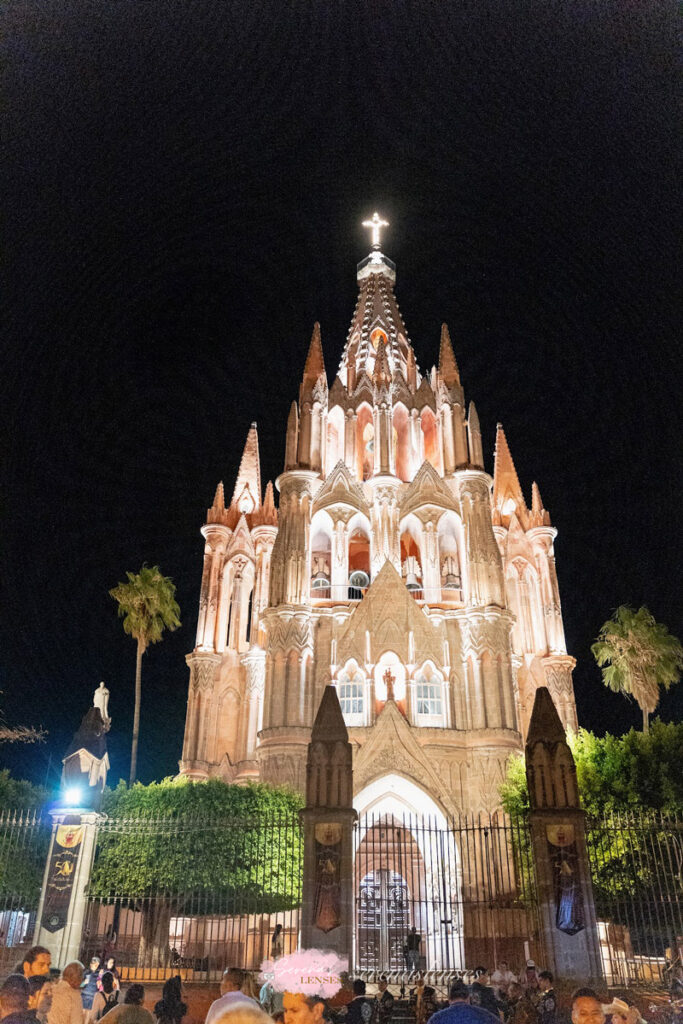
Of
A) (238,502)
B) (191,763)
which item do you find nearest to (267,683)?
(191,763)

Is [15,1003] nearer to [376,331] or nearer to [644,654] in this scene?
[644,654]

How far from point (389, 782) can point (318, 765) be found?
1726 centimetres

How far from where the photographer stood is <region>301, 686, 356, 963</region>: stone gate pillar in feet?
50.4

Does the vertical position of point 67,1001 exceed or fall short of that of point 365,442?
it falls short

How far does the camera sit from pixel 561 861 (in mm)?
15523

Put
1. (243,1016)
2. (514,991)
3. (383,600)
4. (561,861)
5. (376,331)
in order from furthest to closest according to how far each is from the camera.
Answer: (376,331)
(383,600)
(561,861)
(514,991)
(243,1016)

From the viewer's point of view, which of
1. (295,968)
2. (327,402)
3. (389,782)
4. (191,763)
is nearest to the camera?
(295,968)

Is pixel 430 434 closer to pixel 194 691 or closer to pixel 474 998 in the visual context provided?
pixel 194 691

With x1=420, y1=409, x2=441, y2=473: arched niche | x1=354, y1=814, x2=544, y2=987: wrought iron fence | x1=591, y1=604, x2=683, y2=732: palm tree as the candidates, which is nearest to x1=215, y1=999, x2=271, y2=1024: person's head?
x1=354, y1=814, x2=544, y2=987: wrought iron fence

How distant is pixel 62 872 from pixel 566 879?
1154 centimetres

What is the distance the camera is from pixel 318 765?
1722 cm

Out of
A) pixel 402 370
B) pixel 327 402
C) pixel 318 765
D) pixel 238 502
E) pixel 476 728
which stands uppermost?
pixel 402 370

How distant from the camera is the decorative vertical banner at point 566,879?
1505 cm

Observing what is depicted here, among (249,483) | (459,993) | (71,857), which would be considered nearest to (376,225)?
(249,483)
